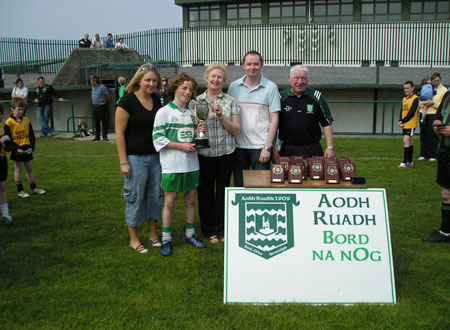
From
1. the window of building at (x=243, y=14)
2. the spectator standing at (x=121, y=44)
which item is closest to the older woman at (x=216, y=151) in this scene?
the spectator standing at (x=121, y=44)

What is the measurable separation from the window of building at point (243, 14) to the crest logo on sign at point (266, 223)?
21.0 metres

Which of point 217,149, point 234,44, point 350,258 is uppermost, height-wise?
point 234,44

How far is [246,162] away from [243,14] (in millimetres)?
20040

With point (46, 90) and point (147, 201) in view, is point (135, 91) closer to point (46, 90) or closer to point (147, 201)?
point (147, 201)

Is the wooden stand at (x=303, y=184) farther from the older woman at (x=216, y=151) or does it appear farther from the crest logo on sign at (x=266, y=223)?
the older woman at (x=216, y=151)

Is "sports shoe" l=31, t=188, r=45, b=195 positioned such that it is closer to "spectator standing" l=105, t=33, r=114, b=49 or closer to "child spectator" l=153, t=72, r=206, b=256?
"child spectator" l=153, t=72, r=206, b=256

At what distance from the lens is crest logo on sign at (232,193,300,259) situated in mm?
3748

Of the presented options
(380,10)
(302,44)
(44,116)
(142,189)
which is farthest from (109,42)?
(142,189)

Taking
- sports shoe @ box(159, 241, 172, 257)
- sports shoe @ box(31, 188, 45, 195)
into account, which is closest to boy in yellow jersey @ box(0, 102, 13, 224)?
sports shoe @ box(31, 188, 45, 195)

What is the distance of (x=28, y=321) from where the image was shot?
3.54 m

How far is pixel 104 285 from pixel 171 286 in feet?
2.06

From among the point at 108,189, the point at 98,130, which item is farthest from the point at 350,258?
the point at 98,130

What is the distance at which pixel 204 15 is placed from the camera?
24203 millimetres

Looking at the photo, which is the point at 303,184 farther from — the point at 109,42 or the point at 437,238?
the point at 109,42
